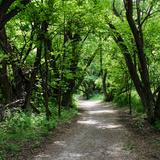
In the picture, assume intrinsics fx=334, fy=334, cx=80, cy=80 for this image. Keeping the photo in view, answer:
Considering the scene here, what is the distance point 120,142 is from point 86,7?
24.2ft

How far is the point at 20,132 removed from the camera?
502 inches

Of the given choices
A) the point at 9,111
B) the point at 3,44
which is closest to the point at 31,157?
the point at 9,111

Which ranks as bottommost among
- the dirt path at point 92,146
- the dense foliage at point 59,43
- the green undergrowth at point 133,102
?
the dirt path at point 92,146

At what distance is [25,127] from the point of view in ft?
45.8

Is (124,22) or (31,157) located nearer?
(31,157)

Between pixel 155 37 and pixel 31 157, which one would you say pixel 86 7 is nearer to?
pixel 155 37

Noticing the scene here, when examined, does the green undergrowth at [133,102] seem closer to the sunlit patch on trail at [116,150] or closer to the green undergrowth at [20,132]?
the green undergrowth at [20,132]

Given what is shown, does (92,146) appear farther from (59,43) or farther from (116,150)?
(59,43)

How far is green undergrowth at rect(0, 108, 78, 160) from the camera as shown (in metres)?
10.6

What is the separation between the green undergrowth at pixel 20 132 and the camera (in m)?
10.6

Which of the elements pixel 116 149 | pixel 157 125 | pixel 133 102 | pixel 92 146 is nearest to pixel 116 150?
pixel 116 149

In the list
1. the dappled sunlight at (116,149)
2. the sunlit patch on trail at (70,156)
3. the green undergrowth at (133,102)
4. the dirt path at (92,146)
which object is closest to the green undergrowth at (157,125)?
the dirt path at (92,146)

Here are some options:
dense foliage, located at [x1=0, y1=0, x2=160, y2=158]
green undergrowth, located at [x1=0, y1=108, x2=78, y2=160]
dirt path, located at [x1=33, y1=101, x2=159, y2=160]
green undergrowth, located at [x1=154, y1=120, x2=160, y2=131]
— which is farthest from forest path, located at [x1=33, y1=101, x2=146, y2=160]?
dense foliage, located at [x1=0, y1=0, x2=160, y2=158]

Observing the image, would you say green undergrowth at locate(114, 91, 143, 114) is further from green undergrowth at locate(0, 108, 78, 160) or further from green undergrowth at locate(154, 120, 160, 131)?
green undergrowth at locate(0, 108, 78, 160)
